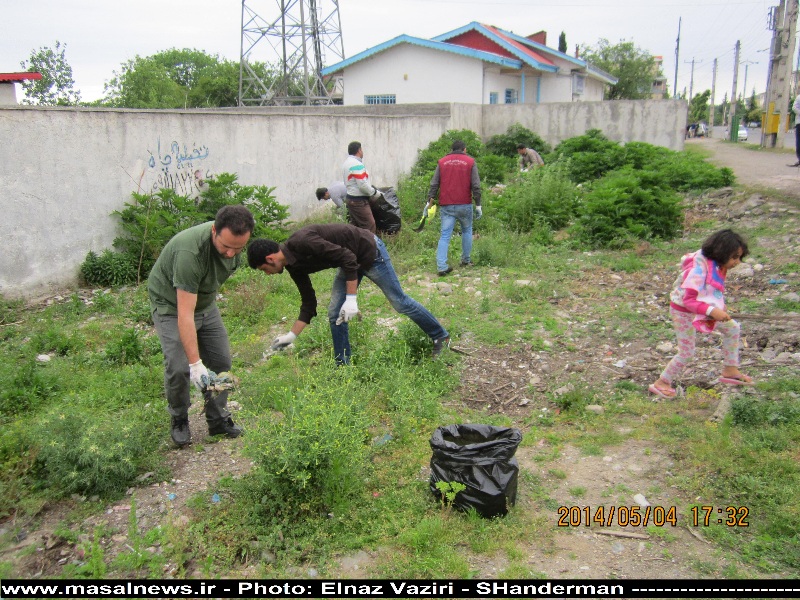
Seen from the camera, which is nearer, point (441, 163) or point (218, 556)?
point (218, 556)

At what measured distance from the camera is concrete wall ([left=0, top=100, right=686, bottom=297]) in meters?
6.97

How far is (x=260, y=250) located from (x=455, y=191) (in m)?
4.68

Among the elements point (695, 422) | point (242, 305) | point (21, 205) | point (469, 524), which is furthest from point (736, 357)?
point (21, 205)

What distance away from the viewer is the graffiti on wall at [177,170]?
8.15 m

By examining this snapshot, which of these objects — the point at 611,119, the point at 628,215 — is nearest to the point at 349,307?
the point at 628,215

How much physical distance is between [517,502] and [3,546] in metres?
2.74

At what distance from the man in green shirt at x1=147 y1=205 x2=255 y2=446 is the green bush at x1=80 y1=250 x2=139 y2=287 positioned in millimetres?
4073

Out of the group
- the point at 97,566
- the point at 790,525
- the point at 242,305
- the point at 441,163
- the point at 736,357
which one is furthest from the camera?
the point at 441,163

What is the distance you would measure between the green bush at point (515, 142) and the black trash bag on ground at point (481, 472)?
13944 millimetres

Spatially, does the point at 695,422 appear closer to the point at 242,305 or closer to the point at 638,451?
the point at 638,451

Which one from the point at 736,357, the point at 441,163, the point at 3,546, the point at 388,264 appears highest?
the point at 441,163

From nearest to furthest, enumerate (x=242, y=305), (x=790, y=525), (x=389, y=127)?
(x=790, y=525) < (x=242, y=305) < (x=389, y=127)

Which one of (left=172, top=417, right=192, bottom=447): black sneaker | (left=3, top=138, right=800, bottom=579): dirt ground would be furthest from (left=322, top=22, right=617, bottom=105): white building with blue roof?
(left=172, top=417, right=192, bottom=447): black sneaker

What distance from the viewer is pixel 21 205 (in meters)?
6.96
